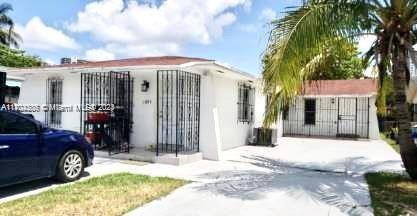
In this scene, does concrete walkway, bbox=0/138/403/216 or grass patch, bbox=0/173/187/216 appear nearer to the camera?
grass patch, bbox=0/173/187/216

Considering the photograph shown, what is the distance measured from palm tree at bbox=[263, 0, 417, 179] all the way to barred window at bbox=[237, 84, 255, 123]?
728cm

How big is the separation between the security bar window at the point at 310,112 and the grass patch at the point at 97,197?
17.4m

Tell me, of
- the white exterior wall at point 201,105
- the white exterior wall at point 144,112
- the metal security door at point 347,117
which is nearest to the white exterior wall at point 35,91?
the white exterior wall at point 201,105

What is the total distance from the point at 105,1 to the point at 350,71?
2461 cm

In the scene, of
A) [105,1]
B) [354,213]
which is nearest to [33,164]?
[354,213]

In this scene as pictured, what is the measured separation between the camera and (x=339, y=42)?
339 inches

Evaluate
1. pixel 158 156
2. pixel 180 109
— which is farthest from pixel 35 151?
pixel 180 109

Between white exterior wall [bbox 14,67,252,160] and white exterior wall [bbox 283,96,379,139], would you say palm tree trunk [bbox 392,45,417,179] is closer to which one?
white exterior wall [bbox 14,67,252,160]

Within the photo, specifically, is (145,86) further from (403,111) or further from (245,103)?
(403,111)

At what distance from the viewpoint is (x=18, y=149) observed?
22.5ft

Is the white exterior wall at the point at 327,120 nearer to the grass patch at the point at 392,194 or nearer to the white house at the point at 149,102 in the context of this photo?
the white house at the point at 149,102

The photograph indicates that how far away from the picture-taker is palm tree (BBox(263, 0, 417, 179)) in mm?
7512

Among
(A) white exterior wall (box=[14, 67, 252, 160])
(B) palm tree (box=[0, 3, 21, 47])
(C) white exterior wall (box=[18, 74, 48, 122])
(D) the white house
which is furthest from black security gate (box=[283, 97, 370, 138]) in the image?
(B) palm tree (box=[0, 3, 21, 47])

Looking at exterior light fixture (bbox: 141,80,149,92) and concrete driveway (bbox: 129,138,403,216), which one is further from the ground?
exterior light fixture (bbox: 141,80,149,92)
